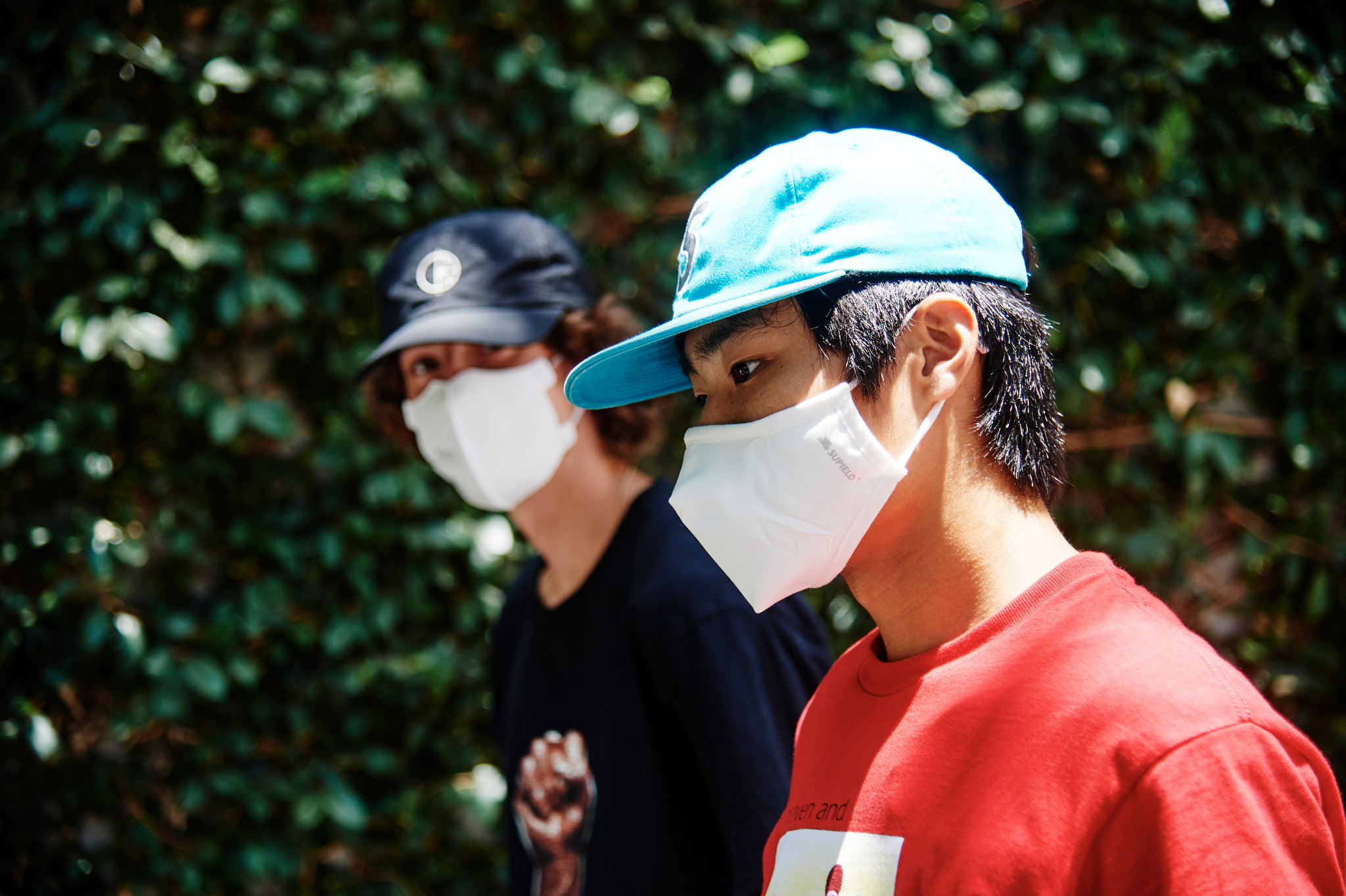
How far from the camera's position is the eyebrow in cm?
95

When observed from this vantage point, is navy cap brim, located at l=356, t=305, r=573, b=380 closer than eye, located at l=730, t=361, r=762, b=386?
No

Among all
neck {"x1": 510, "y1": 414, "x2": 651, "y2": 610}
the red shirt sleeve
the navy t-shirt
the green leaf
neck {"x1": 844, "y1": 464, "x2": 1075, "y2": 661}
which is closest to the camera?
the red shirt sleeve

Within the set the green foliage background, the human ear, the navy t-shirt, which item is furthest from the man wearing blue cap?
the green foliage background

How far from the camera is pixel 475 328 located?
1717 millimetres

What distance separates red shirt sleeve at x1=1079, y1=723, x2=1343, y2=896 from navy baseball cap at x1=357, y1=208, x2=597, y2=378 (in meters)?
1.34

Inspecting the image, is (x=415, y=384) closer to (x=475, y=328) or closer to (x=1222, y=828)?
(x=475, y=328)

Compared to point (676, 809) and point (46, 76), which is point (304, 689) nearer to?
point (676, 809)

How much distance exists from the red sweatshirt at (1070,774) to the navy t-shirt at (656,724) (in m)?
0.31

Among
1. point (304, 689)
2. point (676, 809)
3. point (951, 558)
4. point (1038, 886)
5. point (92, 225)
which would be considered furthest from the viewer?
point (304, 689)

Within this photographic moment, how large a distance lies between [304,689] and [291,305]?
104 centimetres

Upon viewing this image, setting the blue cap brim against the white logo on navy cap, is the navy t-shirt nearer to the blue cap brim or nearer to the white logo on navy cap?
the blue cap brim

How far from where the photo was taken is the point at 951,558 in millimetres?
897

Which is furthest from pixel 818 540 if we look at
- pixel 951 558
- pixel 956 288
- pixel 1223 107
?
pixel 1223 107

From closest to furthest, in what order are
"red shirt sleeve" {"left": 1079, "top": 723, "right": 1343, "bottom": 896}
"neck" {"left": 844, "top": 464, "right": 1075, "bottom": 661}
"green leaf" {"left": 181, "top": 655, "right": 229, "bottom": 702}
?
"red shirt sleeve" {"left": 1079, "top": 723, "right": 1343, "bottom": 896}, "neck" {"left": 844, "top": 464, "right": 1075, "bottom": 661}, "green leaf" {"left": 181, "top": 655, "right": 229, "bottom": 702}
